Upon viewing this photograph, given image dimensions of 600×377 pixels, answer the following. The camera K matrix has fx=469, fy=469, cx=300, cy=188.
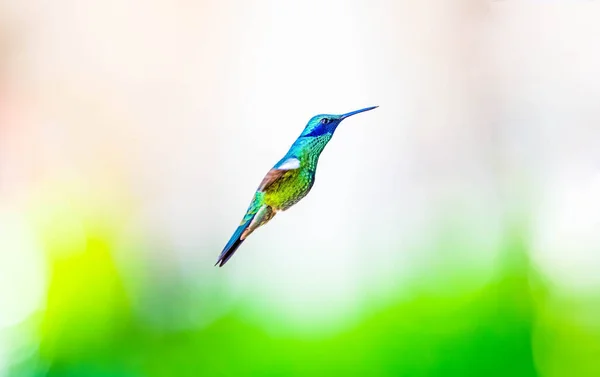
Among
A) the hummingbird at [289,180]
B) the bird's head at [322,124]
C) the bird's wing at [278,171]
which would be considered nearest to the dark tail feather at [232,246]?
the hummingbird at [289,180]

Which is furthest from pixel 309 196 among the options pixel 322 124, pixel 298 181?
pixel 322 124

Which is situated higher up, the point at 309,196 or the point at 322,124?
the point at 322,124

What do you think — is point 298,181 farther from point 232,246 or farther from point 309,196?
point 232,246

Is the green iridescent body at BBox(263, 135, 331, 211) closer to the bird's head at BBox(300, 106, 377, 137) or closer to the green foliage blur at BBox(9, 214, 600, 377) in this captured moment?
the bird's head at BBox(300, 106, 377, 137)

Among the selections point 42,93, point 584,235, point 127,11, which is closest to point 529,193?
point 584,235

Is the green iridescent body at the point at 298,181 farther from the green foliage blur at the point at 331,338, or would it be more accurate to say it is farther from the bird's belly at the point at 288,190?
the green foliage blur at the point at 331,338


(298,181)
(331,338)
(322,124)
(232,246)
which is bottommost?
(331,338)
